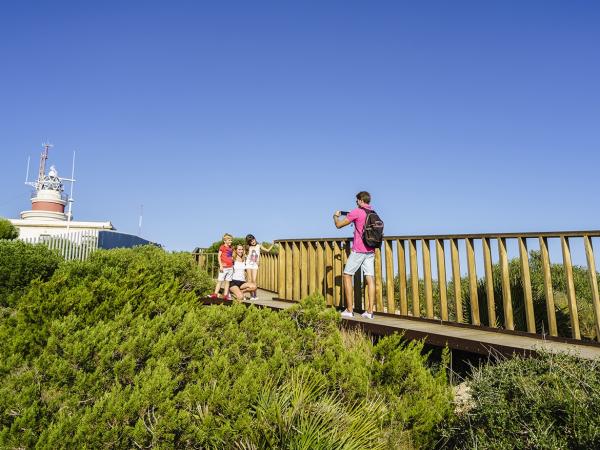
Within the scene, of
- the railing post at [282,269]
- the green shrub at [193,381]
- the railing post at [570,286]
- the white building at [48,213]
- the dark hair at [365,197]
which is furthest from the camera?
the white building at [48,213]

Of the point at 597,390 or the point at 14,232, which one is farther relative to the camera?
the point at 14,232

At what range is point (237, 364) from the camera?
3092mm

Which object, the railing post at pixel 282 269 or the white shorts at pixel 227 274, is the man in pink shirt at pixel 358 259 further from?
the white shorts at pixel 227 274

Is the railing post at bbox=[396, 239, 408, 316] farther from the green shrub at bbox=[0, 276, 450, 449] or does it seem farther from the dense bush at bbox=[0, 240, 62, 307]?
the dense bush at bbox=[0, 240, 62, 307]

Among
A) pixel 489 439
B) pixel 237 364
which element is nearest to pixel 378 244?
pixel 237 364

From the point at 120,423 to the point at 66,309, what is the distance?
1.56 meters

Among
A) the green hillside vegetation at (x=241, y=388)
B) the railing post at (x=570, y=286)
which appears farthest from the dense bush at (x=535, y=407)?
the railing post at (x=570, y=286)

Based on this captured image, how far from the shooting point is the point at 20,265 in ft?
32.3

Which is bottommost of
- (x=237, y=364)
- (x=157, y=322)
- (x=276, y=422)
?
(x=276, y=422)

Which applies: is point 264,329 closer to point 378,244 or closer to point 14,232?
point 378,244

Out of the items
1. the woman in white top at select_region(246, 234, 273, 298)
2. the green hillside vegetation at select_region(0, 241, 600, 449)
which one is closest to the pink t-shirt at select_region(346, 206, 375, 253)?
the green hillside vegetation at select_region(0, 241, 600, 449)

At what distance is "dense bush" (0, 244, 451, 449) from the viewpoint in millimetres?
2467

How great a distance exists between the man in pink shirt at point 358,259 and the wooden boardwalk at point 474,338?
0.79 ft

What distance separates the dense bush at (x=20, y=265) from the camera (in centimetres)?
966
